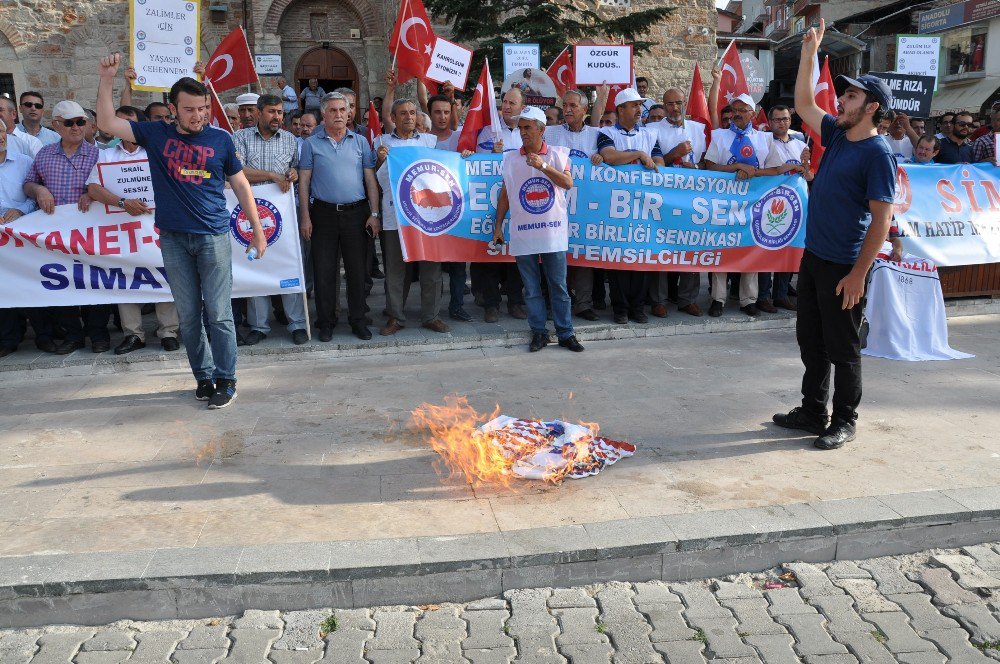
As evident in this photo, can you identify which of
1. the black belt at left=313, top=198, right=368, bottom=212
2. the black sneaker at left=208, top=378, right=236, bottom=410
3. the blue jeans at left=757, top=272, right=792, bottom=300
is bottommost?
the black sneaker at left=208, top=378, right=236, bottom=410

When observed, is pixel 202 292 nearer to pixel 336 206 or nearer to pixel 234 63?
pixel 336 206

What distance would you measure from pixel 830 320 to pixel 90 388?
534 cm

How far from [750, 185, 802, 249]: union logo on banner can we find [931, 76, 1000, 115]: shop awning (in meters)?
22.3

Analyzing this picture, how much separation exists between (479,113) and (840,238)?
4298 mm

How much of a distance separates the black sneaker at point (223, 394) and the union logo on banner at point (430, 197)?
8.16 feet

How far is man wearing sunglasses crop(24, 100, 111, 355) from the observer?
23.0ft

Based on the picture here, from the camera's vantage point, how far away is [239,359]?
23.1 ft

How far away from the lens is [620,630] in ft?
10.4

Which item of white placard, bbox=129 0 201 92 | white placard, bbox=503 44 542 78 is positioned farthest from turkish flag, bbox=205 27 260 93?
white placard, bbox=503 44 542 78

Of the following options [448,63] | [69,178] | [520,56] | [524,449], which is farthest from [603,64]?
[524,449]

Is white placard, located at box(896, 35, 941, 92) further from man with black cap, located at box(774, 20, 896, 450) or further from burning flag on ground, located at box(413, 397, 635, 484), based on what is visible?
burning flag on ground, located at box(413, 397, 635, 484)

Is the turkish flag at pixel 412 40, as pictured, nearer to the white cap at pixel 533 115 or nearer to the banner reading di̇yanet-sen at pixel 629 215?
the banner reading di̇yanet-sen at pixel 629 215

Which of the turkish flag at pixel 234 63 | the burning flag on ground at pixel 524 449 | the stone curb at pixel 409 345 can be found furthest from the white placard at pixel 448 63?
the burning flag on ground at pixel 524 449

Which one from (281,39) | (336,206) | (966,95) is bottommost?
(336,206)
